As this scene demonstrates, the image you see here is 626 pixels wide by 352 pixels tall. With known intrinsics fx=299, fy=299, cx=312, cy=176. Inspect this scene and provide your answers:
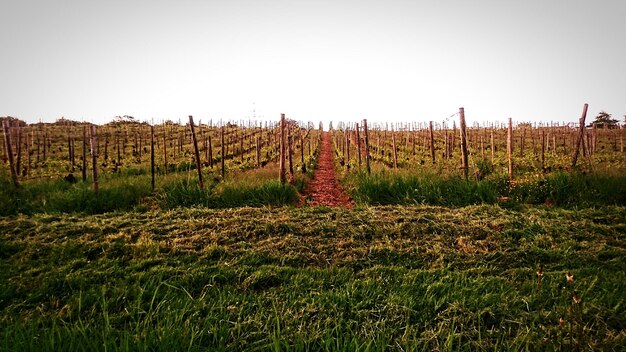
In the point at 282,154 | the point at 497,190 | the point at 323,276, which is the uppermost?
the point at 282,154

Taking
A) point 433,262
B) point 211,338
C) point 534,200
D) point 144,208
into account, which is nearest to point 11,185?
point 144,208

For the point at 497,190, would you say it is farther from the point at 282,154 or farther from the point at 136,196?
the point at 136,196

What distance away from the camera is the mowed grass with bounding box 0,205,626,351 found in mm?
2312

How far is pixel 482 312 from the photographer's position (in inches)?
108

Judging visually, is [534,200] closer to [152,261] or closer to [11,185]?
[152,261]

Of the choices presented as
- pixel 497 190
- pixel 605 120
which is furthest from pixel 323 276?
pixel 605 120

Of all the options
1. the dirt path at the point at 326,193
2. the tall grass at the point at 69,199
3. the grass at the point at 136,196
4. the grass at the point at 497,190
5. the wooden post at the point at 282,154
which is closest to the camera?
the grass at the point at 497,190

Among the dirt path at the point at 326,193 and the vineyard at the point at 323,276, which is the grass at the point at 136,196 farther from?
the dirt path at the point at 326,193

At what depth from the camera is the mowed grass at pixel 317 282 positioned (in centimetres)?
231

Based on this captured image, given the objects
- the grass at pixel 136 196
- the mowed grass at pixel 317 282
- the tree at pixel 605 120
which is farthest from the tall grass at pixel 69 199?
the tree at pixel 605 120

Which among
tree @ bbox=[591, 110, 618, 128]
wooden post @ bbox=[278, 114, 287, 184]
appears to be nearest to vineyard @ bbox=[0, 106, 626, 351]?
wooden post @ bbox=[278, 114, 287, 184]

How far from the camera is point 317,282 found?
135 inches

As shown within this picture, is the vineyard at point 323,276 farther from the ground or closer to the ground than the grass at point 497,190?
closer to the ground

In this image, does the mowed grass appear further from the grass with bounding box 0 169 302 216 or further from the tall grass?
the grass with bounding box 0 169 302 216
